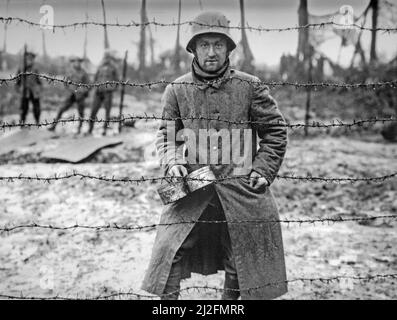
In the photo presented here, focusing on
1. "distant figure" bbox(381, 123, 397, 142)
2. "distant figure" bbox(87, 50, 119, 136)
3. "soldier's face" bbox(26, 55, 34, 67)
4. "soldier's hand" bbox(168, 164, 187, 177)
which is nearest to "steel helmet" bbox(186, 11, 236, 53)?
"soldier's hand" bbox(168, 164, 187, 177)

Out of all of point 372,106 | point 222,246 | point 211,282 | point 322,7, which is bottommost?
point 211,282

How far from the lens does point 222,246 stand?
2865 millimetres

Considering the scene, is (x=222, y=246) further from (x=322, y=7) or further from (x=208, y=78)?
(x=322, y=7)

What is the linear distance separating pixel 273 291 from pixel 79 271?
2.41 meters

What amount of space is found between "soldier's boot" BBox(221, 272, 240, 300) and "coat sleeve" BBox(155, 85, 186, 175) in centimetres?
91

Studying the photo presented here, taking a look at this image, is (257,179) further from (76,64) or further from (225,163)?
(76,64)

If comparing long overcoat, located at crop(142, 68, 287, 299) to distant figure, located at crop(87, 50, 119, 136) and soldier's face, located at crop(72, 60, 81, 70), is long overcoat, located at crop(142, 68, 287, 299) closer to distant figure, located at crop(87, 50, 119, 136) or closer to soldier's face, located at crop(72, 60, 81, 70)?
distant figure, located at crop(87, 50, 119, 136)

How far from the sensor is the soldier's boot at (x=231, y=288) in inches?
110

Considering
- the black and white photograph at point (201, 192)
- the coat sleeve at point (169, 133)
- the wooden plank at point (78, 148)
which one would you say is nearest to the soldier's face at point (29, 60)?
the black and white photograph at point (201, 192)

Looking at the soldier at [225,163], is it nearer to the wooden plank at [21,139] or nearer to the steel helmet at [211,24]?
A: the steel helmet at [211,24]

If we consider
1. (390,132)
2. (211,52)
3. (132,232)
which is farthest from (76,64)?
(390,132)

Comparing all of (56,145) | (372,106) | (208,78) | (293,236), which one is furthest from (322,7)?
(372,106)

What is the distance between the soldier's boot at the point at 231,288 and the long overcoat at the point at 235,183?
14 cm

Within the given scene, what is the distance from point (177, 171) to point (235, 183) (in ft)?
1.35
